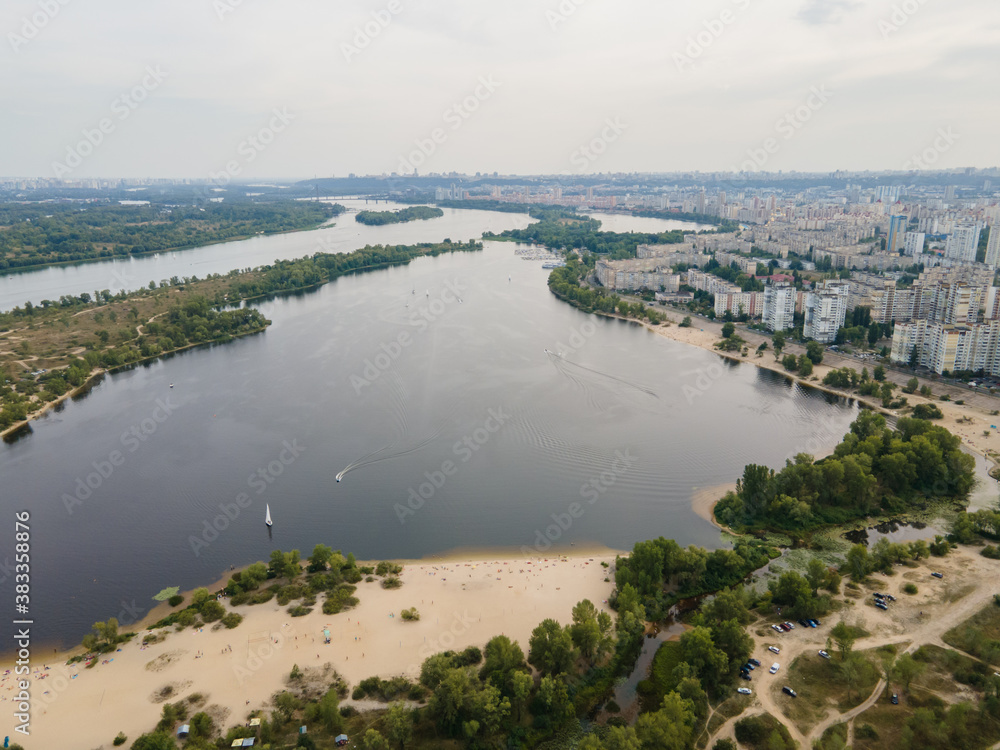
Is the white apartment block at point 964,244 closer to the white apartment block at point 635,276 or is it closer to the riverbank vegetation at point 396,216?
the white apartment block at point 635,276

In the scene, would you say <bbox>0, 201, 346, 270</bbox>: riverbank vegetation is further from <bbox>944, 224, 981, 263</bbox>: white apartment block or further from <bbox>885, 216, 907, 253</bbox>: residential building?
<bbox>944, 224, 981, 263</bbox>: white apartment block

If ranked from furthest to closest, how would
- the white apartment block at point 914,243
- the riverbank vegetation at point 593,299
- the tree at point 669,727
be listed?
the white apartment block at point 914,243 < the riverbank vegetation at point 593,299 < the tree at point 669,727

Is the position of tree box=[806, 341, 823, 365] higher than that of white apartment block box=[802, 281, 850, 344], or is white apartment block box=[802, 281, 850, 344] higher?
white apartment block box=[802, 281, 850, 344]

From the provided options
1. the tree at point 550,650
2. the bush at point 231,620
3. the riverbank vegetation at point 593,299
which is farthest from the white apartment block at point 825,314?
the bush at point 231,620

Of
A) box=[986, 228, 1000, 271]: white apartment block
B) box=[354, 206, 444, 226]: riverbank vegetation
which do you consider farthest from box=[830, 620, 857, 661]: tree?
A: box=[354, 206, 444, 226]: riverbank vegetation

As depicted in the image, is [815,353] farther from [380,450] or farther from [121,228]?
[121,228]
